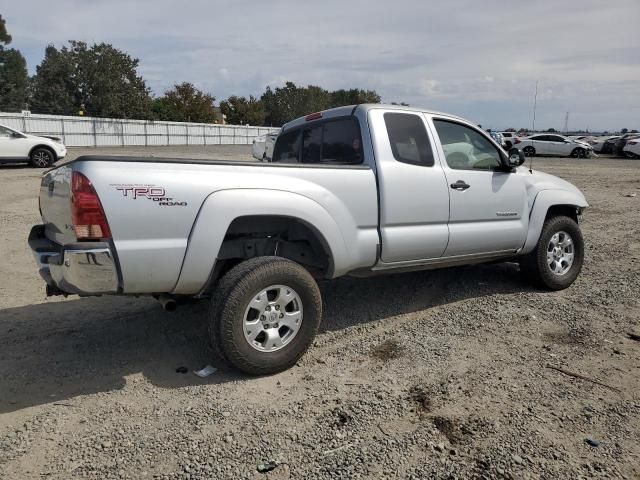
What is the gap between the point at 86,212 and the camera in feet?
10.4

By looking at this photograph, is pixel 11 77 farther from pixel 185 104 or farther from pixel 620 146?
pixel 620 146

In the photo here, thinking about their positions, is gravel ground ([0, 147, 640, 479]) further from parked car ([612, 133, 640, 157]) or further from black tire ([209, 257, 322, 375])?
parked car ([612, 133, 640, 157])

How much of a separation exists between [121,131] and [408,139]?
37829 mm

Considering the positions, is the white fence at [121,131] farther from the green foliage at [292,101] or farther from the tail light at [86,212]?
the tail light at [86,212]

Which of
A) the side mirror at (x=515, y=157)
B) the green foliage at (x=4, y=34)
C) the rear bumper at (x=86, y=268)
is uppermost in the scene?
the green foliage at (x=4, y=34)

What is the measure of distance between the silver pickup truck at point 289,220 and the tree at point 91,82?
5146cm

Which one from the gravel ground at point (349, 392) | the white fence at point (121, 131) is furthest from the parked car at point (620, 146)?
the gravel ground at point (349, 392)

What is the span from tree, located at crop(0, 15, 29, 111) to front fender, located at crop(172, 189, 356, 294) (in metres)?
60.8

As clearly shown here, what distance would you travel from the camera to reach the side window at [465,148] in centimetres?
495

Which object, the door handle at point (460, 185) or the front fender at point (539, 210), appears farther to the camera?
the front fender at point (539, 210)

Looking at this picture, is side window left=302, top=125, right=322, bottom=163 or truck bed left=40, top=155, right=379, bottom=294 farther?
side window left=302, top=125, right=322, bottom=163

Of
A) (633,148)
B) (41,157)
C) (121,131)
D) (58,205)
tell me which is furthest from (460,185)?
(121,131)

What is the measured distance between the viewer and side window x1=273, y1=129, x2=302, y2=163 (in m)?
5.41

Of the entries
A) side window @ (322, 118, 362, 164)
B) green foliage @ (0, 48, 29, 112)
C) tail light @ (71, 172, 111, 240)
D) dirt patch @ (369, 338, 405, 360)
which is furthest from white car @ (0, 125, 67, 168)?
green foliage @ (0, 48, 29, 112)
